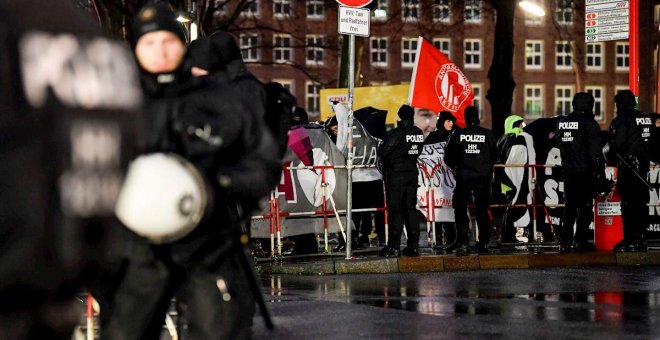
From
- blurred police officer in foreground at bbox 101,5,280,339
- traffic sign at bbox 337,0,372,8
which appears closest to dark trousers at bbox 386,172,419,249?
traffic sign at bbox 337,0,372,8

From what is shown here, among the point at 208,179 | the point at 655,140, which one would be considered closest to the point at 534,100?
the point at 655,140

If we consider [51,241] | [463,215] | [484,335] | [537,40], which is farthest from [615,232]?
[537,40]

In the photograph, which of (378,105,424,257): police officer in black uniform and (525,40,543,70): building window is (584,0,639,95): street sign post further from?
(525,40,543,70): building window

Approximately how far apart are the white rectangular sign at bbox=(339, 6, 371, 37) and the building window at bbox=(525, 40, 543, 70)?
240 feet

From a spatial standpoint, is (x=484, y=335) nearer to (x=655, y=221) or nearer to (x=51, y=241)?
(x=51, y=241)

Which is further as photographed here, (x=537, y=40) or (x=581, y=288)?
(x=537, y=40)

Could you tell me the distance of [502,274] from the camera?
14.4 metres

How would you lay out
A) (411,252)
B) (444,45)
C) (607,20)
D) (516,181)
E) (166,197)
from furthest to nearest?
(444,45) → (607,20) → (516,181) → (411,252) → (166,197)

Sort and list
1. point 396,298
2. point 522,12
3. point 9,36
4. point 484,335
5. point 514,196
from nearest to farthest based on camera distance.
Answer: point 9,36
point 484,335
point 396,298
point 514,196
point 522,12

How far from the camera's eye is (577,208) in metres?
16.4

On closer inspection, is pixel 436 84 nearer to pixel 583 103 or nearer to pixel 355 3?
pixel 583 103

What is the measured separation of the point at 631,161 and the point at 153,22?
1197 cm

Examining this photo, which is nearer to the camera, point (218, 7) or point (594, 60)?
point (218, 7)

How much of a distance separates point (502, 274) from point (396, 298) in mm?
3294
